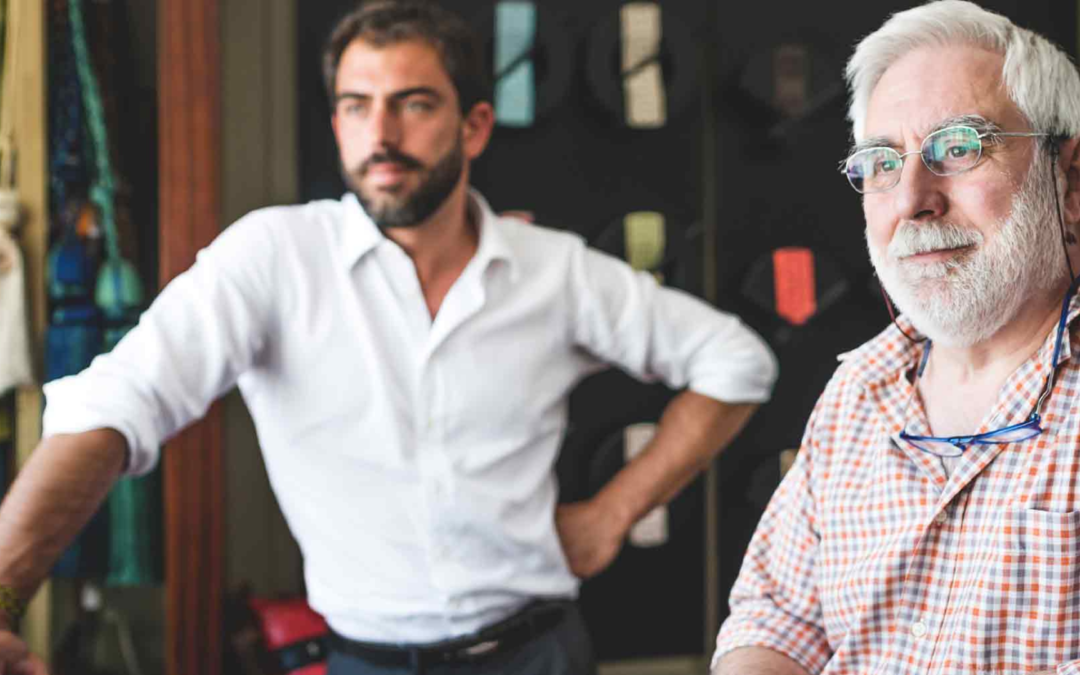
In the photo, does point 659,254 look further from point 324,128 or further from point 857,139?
point 857,139

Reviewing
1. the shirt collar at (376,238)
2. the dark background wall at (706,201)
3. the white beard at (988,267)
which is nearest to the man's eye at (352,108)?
the shirt collar at (376,238)

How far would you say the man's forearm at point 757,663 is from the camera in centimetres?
122

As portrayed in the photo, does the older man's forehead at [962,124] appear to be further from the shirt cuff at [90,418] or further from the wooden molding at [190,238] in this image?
the wooden molding at [190,238]

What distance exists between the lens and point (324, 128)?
2225mm

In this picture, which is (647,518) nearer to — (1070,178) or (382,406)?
(382,406)

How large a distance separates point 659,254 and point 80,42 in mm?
1231

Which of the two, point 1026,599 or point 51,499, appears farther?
point 51,499

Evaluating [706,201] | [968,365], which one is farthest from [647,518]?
[968,365]

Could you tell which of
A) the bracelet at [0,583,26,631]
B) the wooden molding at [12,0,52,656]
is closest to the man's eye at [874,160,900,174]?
the bracelet at [0,583,26,631]

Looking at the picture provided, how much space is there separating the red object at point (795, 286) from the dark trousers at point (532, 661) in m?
0.91

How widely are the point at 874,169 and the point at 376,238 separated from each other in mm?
891

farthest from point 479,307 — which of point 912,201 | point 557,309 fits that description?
point 912,201

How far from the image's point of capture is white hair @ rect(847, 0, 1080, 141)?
1.08 metres

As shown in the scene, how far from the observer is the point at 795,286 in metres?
2.42
